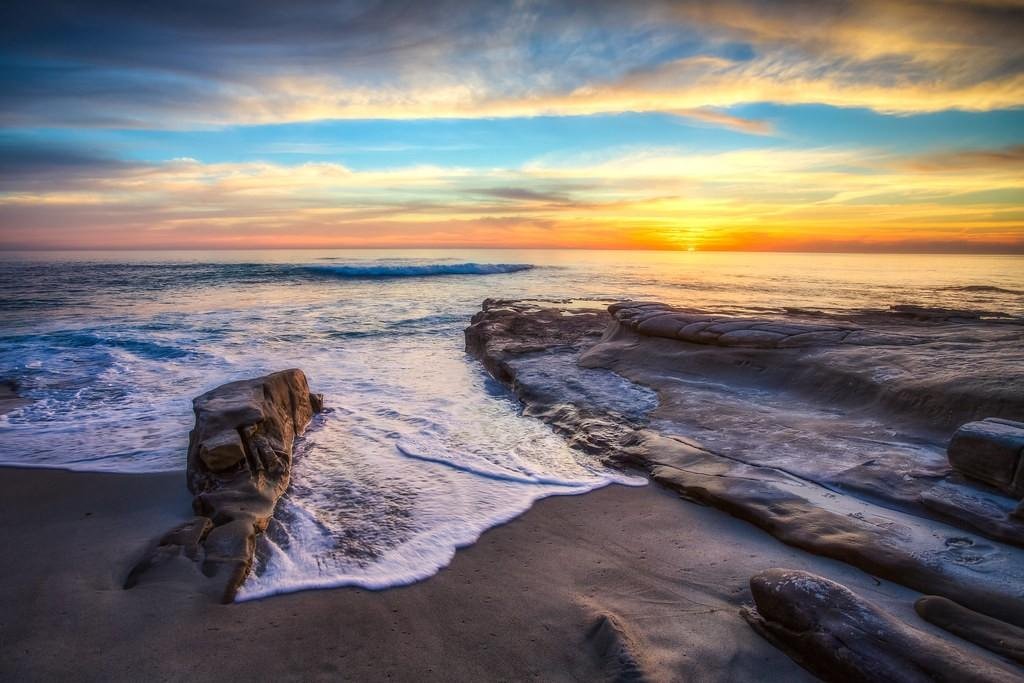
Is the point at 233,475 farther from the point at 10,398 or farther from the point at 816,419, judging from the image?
the point at 10,398

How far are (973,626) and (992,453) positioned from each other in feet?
5.93

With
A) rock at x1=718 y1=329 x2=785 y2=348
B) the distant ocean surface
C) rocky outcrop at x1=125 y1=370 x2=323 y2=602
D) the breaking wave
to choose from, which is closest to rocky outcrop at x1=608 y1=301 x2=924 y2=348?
rock at x1=718 y1=329 x2=785 y2=348

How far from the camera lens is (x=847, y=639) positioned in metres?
2.19

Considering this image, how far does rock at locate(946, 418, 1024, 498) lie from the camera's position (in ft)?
11.7

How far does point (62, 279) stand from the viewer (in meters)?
27.0

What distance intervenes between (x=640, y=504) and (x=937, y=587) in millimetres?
1837

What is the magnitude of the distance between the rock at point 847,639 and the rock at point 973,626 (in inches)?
7.0

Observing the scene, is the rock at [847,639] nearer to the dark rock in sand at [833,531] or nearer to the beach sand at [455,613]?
the beach sand at [455,613]

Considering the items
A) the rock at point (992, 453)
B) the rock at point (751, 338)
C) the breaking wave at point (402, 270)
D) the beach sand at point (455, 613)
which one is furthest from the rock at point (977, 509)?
the breaking wave at point (402, 270)

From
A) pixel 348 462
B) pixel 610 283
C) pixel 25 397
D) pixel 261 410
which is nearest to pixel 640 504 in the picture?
pixel 348 462

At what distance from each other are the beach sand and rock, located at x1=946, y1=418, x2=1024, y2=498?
5.09 feet

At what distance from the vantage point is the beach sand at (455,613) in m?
2.37

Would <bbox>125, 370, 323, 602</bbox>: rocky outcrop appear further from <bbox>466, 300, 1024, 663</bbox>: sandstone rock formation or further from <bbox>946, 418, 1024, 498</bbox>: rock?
<bbox>946, 418, 1024, 498</bbox>: rock

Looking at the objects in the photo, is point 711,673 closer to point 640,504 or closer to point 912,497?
point 640,504
